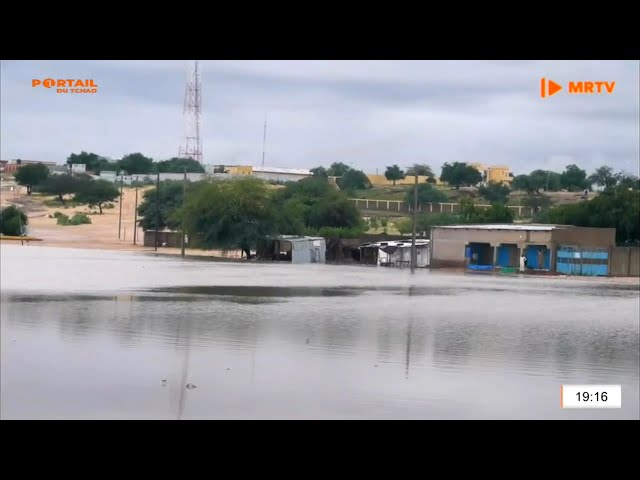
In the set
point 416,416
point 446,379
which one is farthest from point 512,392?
point 416,416

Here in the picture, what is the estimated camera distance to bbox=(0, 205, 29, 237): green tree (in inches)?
1850

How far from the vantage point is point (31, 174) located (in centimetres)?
4616

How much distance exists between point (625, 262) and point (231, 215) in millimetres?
15519

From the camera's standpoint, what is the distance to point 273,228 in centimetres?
4400

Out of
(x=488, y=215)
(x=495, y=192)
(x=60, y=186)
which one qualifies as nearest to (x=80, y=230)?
(x=60, y=186)

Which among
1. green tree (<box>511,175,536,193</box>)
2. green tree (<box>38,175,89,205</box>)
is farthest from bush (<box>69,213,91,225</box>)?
green tree (<box>511,175,536,193</box>)

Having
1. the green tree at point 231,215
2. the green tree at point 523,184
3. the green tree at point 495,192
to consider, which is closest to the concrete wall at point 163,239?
the green tree at point 231,215
